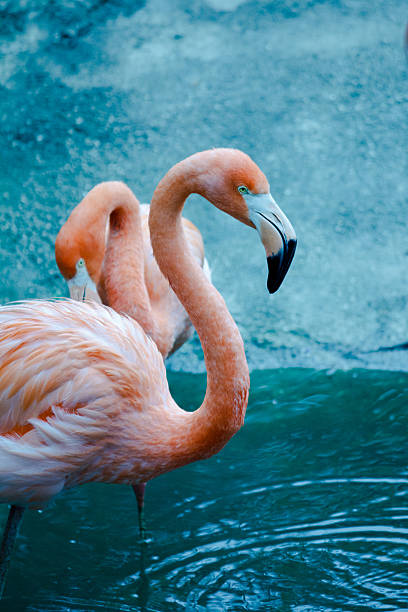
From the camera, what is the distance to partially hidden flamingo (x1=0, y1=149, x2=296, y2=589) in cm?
243

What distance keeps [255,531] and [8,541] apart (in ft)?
3.12

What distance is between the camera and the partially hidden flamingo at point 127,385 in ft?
7.97

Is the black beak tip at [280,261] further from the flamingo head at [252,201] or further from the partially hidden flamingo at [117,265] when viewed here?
the partially hidden flamingo at [117,265]

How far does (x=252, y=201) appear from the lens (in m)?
2.42

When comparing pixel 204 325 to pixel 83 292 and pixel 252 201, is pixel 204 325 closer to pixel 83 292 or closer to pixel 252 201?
pixel 252 201

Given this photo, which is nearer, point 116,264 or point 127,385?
point 127,385

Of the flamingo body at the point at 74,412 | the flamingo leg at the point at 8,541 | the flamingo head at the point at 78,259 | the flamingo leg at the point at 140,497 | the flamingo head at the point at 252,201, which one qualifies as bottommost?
the flamingo leg at the point at 8,541

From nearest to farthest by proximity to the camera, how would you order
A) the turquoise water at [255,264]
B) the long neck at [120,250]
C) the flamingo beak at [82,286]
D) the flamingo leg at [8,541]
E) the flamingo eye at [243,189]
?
the flamingo eye at [243,189] → the flamingo leg at [8,541] → the turquoise water at [255,264] → the flamingo beak at [82,286] → the long neck at [120,250]

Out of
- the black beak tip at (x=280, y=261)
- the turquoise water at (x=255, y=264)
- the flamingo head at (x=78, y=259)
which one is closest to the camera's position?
the black beak tip at (x=280, y=261)

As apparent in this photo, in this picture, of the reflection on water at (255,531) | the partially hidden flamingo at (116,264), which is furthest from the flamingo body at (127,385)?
the partially hidden flamingo at (116,264)

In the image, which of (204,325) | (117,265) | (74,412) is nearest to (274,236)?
(204,325)

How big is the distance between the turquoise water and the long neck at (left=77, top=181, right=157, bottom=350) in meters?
0.85

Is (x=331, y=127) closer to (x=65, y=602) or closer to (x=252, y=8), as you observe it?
(x=252, y=8)

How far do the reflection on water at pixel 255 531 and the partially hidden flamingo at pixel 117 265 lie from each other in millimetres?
246
